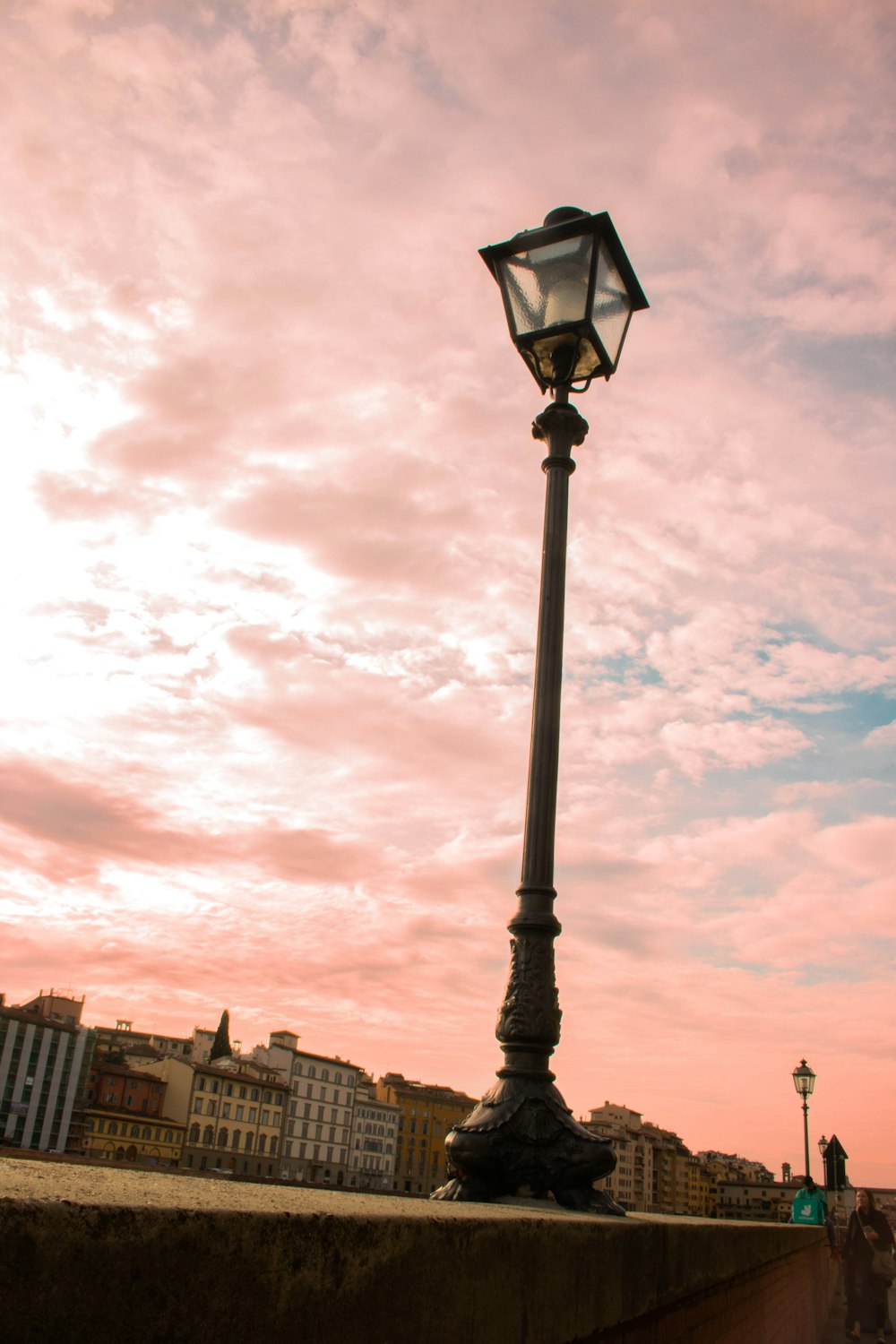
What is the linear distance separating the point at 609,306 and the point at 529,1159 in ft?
13.8

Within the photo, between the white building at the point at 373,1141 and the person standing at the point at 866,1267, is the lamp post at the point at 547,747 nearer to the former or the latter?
the person standing at the point at 866,1267

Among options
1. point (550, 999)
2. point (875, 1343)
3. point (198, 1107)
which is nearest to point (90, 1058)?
point (198, 1107)

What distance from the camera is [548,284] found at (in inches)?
218

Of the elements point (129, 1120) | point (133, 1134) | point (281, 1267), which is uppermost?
point (281, 1267)

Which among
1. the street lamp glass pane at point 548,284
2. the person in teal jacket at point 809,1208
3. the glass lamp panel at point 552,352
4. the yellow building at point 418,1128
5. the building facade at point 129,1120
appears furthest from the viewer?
the yellow building at point 418,1128

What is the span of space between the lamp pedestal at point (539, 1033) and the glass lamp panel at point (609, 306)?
0.74 m

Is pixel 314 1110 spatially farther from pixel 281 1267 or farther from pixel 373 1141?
pixel 281 1267

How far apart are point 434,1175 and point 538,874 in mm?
139023

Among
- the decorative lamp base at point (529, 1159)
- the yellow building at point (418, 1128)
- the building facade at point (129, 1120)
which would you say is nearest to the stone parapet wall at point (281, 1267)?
the decorative lamp base at point (529, 1159)

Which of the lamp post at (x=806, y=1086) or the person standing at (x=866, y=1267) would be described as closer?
the person standing at (x=866, y=1267)

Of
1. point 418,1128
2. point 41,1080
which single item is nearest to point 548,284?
point 41,1080

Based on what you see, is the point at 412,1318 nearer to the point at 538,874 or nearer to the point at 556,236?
the point at 538,874

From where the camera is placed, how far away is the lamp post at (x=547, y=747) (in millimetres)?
3748

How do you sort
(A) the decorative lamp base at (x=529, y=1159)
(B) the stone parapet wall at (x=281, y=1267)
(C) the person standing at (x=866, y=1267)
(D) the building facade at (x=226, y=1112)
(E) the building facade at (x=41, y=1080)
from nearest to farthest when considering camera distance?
(B) the stone parapet wall at (x=281, y=1267), (A) the decorative lamp base at (x=529, y=1159), (C) the person standing at (x=866, y=1267), (D) the building facade at (x=226, y=1112), (E) the building facade at (x=41, y=1080)
